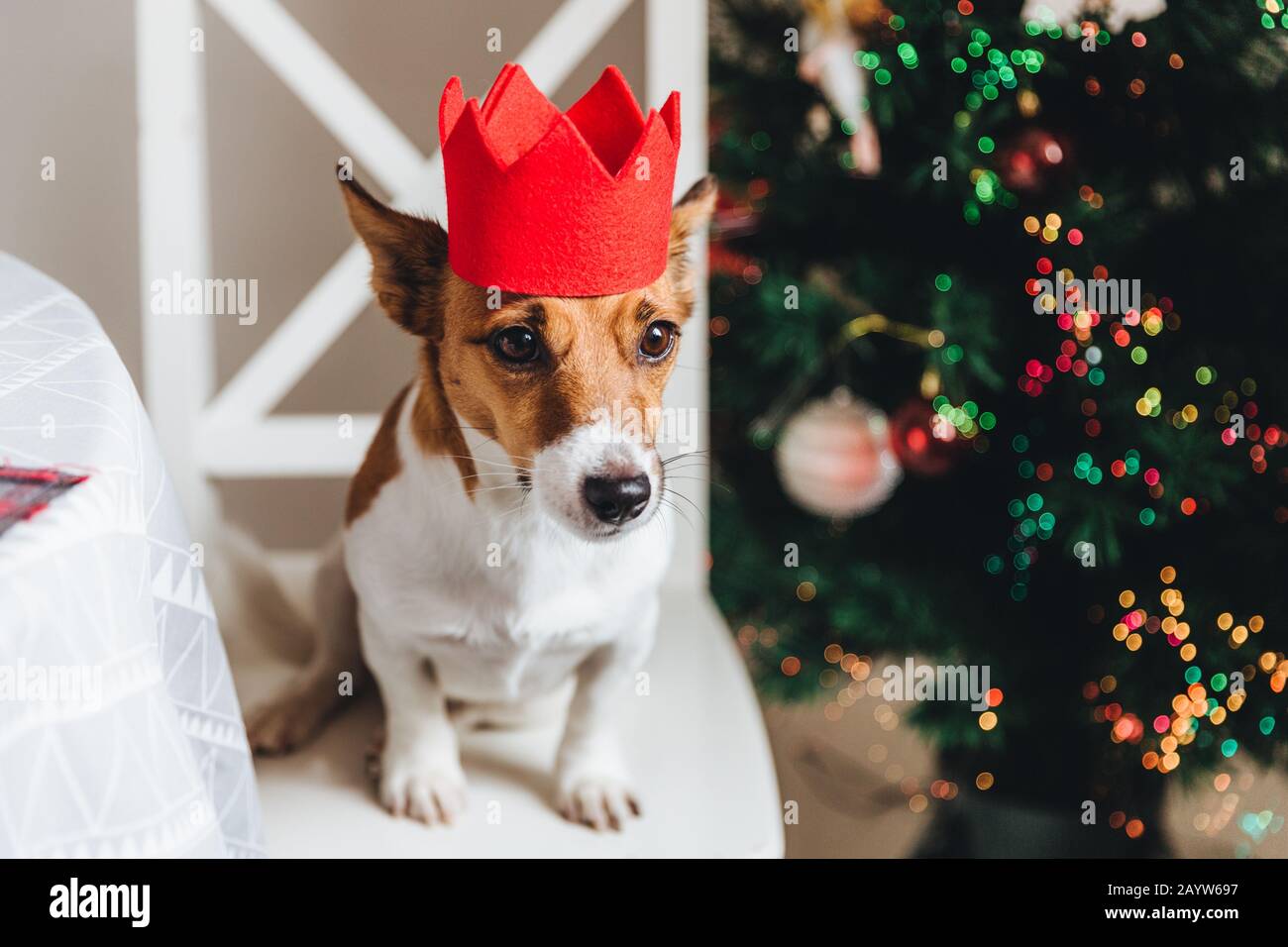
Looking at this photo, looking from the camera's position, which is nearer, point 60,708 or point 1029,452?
point 60,708

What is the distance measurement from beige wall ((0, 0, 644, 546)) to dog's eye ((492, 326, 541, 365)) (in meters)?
0.61

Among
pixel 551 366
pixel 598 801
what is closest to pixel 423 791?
pixel 598 801

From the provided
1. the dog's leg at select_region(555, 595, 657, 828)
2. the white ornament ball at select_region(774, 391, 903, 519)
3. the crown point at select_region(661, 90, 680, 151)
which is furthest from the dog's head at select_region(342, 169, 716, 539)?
the white ornament ball at select_region(774, 391, 903, 519)

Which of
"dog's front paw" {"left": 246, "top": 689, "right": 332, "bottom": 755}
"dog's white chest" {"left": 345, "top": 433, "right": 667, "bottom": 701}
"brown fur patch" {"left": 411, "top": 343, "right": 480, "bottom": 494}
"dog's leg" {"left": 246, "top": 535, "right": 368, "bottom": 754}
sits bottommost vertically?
"dog's front paw" {"left": 246, "top": 689, "right": 332, "bottom": 755}

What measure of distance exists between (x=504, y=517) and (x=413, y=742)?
0.23m

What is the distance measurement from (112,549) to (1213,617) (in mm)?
1117

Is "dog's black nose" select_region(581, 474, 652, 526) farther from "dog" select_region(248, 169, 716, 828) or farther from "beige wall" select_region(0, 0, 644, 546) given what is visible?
Result: "beige wall" select_region(0, 0, 644, 546)

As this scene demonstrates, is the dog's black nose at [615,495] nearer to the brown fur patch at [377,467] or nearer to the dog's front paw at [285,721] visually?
the brown fur patch at [377,467]

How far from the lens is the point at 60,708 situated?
19.8 inches

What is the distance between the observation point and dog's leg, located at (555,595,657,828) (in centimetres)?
89

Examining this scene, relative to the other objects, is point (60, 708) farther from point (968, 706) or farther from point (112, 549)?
point (968, 706)

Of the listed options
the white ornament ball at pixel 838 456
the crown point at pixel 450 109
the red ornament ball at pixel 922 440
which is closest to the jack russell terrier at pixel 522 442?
the crown point at pixel 450 109

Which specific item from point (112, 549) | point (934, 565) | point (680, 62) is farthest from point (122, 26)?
point (934, 565)
